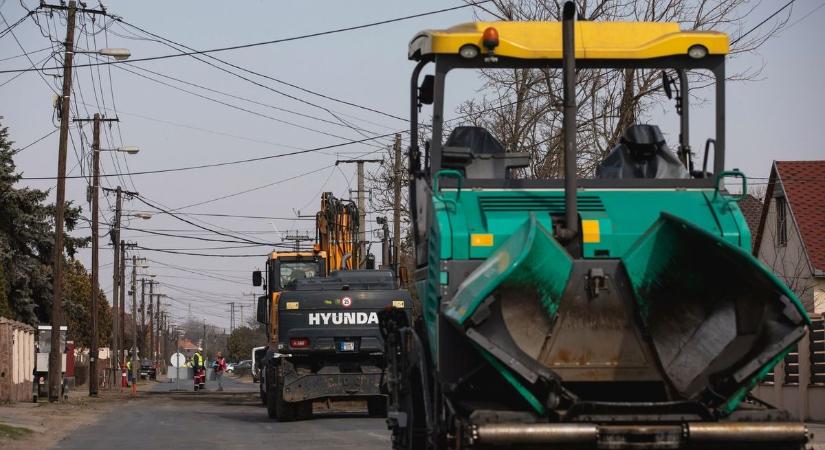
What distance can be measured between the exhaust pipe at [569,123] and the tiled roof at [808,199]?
2875 centimetres

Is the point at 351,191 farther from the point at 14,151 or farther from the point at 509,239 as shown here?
the point at 509,239

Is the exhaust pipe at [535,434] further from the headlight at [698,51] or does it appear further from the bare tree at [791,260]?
the bare tree at [791,260]

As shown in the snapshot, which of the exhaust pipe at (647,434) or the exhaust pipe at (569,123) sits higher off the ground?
the exhaust pipe at (569,123)

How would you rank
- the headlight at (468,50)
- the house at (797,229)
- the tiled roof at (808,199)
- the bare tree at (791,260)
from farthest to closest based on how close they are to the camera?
the tiled roof at (808,199)
the house at (797,229)
the bare tree at (791,260)
the headlight at (468,50)

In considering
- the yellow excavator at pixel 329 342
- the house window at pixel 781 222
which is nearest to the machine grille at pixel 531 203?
the yellow excavator at pixel 329 342

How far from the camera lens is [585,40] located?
9.67m

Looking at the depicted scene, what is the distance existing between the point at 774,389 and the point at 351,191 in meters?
36.4

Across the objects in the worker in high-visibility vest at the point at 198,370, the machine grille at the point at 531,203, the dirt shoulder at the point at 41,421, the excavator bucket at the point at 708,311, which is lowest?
the worker in high-visibility vest at the point at 198,370

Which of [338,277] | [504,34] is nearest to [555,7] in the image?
[338,277]

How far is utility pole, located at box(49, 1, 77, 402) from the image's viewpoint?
34469 mm

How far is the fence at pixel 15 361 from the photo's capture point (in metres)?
30.1

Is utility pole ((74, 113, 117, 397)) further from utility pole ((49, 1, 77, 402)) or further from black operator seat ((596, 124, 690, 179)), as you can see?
black operator seat ((596, 124, 690, 179))

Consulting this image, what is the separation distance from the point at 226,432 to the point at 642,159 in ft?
38.7

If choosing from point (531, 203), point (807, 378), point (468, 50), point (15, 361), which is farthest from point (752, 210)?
point (531, 203)
